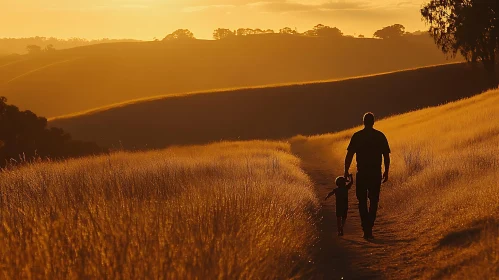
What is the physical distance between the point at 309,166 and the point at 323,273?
18469mm

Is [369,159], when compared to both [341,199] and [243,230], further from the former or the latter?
[243,230]

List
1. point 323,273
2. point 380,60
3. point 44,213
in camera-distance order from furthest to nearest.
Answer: point 380,60 → point 323,273 → point 44,213

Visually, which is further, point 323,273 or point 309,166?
point 309,166

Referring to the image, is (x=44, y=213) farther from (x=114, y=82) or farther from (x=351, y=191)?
(x=114, y=82)

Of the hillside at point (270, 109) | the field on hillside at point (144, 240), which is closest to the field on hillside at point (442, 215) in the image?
the field on hillside at point (144, 240)

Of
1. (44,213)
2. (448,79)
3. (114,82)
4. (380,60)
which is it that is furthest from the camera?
(380,60)

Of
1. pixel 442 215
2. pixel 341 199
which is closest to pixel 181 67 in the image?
pixel 341 199

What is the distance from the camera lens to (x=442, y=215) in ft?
37.8

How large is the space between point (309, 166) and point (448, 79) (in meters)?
48.9

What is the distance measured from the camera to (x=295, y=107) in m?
71.8

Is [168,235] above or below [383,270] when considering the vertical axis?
above

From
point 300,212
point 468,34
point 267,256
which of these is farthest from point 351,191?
point 468,34

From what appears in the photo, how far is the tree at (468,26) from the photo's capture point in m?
47.6

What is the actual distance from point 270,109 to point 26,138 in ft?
144
